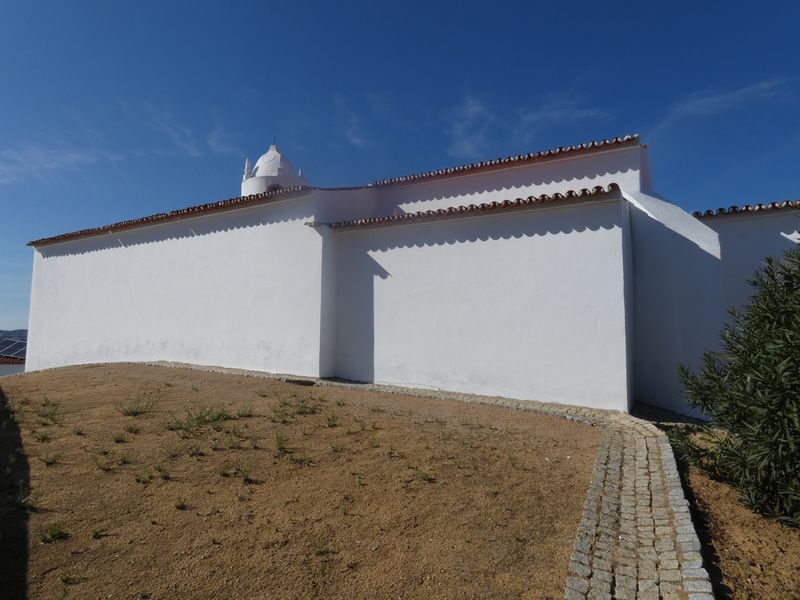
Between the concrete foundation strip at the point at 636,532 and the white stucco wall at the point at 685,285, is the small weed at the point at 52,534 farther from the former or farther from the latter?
the white stucco wall at the point at 685,285

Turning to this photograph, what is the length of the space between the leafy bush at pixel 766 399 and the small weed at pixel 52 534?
18.3 feet

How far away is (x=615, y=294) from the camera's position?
7543 millimetres

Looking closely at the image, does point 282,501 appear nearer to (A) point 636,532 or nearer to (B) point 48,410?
(A) point 636,532

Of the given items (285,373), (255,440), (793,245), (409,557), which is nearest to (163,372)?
(285,373)

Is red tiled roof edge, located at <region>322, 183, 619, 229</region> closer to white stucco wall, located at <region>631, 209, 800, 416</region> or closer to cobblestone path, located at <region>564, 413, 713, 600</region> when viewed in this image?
white stucco wall, located at <region>631, 209, 800, 416</region>

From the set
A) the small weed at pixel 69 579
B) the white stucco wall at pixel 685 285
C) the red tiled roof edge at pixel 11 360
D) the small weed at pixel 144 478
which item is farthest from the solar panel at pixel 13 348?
the white stucco wall at pixel 685 285

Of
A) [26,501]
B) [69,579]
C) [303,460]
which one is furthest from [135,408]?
[69,579]

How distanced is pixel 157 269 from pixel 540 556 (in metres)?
13.6

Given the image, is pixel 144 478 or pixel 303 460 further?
pixel 303 460

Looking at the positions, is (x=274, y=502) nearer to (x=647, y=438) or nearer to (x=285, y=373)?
(x=647, y=438)

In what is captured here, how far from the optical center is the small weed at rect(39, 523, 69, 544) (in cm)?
311

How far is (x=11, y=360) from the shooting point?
2347cm

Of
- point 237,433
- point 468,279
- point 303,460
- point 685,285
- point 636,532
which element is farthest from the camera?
point 468,279

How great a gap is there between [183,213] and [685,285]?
42.1 ft
